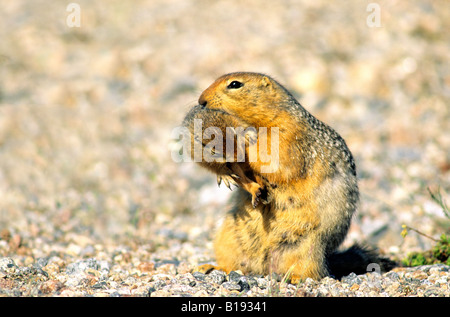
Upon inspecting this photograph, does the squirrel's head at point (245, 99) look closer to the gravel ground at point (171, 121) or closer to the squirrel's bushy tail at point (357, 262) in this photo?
the gravel ground at point (171, 121)

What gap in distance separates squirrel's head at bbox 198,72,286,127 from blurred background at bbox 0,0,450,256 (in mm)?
2468

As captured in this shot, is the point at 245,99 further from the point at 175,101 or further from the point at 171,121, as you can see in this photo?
the point at 175,101

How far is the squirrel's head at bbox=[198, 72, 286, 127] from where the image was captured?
4.95 meters

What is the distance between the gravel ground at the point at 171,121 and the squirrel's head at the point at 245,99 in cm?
148

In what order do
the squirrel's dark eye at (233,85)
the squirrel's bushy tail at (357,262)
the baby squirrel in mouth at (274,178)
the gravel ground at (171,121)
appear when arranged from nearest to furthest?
the baby squirrel in mouth at (274,178) < the squirrel's dark eye at (233,85) < the squirrel's bushy tail at (357,262) < the gravel ground at (171,121)

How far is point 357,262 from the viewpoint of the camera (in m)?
5.48

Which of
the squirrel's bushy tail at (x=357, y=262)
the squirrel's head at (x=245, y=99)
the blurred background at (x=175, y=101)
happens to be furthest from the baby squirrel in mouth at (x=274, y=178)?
the blurred background at (x=175, y=101)

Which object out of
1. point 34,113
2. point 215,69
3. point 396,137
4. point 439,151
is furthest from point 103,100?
point 439,151

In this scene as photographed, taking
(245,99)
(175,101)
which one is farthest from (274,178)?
(175,101)

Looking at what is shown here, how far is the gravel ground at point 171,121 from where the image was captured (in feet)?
20.2

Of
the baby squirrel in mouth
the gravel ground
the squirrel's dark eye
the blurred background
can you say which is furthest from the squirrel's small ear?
the blurred background

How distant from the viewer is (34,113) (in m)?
9.61

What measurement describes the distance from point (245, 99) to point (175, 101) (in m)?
5.19
